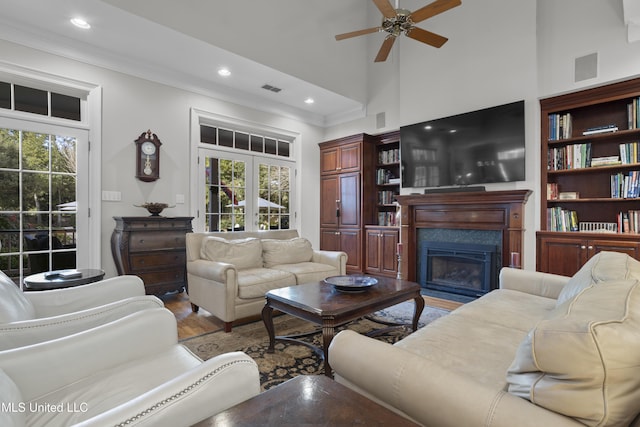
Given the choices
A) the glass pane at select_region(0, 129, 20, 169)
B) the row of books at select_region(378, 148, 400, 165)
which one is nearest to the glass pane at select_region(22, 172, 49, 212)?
the glass pane at select_region(0, 129, 20, 169)

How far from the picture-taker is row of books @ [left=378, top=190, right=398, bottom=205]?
5.50m

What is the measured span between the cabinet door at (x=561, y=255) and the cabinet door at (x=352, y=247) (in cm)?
253

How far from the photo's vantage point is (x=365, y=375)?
3.49 feet

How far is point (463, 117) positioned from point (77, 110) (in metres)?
4.64

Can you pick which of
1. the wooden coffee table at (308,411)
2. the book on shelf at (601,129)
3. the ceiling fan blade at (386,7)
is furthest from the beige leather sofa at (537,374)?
the book on shelf at (601,129)

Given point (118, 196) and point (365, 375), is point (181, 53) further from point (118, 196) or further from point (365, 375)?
point (365, 375)

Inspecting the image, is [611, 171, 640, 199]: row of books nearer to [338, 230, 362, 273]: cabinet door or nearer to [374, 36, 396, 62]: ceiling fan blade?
[374, 36, 396, 62]: ceiling fan blade

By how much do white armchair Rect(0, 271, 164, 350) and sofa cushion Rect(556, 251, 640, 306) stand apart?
209 cm

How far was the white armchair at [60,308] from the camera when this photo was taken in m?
1.32

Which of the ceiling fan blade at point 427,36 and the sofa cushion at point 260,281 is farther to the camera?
the ceiling fan blade at point 427,36

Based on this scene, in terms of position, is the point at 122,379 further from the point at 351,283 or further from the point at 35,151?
the point at 35,151

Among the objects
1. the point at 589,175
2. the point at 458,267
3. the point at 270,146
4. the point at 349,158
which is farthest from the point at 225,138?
the point at 589,175

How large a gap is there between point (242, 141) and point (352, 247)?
252 centimetres

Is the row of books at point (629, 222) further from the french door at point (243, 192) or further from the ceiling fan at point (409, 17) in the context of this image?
the french door at point (243, 192)
